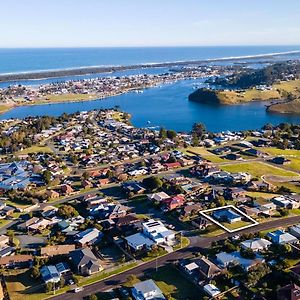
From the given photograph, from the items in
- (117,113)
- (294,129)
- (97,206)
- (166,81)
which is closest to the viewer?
(97,206)

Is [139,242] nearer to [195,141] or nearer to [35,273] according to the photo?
[35,273]

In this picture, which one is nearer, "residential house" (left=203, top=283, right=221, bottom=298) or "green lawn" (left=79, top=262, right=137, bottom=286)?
"residential house" (left=203, top=283, right=221, bottom=298)

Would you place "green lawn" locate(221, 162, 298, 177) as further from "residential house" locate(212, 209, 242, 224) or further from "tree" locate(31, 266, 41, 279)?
"tree" locate(31, 266, 41, 279)

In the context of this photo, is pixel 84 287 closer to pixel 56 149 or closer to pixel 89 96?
pixel 56 149

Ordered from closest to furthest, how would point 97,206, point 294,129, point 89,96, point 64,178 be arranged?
1. point 97,206
2. point 64,178
3. point 294,129
4. point 89,96

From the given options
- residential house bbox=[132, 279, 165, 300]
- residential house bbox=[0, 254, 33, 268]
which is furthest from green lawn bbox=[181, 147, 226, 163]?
residential house bbox=[0, 254, 33, 268]

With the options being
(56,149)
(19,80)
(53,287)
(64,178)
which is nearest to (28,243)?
(53,287)

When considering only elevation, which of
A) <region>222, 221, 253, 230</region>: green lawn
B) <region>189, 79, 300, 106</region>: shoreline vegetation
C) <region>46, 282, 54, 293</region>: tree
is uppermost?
<region>189, 79, 300, 106</region>: shoreline vegetation

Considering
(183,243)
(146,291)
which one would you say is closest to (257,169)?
(183,243)
